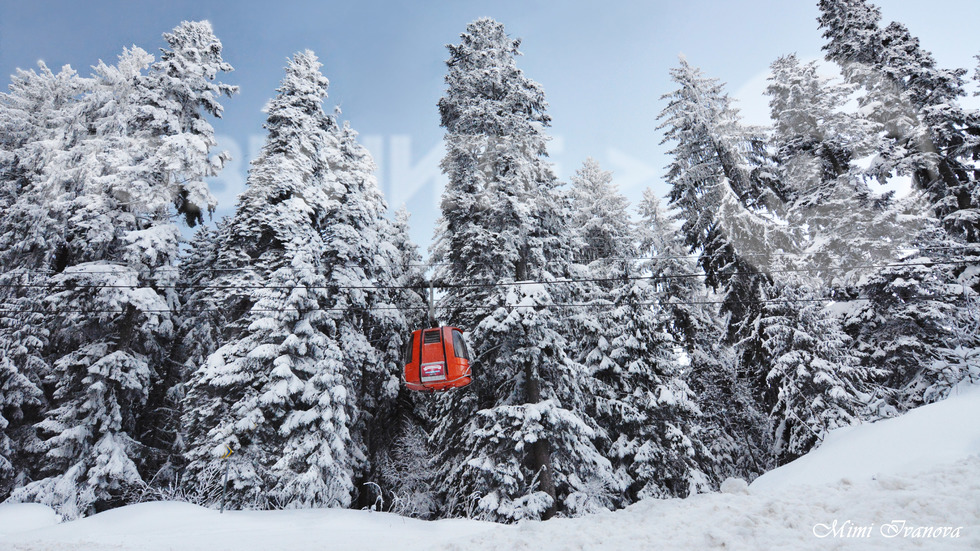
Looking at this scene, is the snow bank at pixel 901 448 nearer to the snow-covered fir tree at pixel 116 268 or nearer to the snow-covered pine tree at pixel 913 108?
the snow-covered pine tree at pixel 913 108

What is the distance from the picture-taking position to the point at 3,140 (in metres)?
24.4

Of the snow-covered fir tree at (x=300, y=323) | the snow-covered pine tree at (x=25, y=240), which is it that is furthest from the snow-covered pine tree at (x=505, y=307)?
the snow-covered pine tree at (x=25, y=240)

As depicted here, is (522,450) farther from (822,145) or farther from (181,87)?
(181,87)

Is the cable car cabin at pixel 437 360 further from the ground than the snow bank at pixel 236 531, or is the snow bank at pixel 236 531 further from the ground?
the cable car cabin at pixel 437 360

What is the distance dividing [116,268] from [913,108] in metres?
30.7

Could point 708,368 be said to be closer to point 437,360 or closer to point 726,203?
point 726,203

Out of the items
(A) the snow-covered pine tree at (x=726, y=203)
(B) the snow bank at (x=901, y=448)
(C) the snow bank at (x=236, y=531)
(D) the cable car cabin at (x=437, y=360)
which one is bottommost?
(C) the snow bank at (x=236, y=531)

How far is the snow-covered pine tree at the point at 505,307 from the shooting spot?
1388cm

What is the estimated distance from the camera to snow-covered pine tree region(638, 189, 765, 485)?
2145cm

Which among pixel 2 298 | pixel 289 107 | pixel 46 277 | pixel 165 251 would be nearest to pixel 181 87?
pixel 289 107

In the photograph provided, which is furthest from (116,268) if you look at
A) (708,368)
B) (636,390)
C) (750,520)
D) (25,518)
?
(708,368)

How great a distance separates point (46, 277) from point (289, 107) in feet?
42.0

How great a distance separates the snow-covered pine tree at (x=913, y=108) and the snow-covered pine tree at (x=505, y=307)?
13.1 metres

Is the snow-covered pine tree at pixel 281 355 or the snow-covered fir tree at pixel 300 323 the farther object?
the snow-covered fir tree at pixel 300 323
